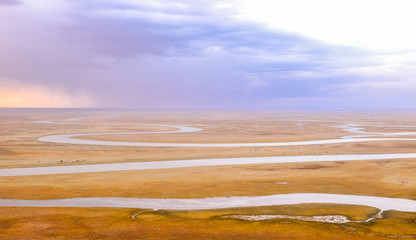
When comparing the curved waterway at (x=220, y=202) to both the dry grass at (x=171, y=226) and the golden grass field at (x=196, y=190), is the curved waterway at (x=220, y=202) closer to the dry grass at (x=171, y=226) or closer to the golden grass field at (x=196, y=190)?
the golden grass field at (x=196, y=190)

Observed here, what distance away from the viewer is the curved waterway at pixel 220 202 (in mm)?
30047

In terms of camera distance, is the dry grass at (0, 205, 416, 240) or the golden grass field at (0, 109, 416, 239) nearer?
the dry grass at (0, 205, 416, 240)

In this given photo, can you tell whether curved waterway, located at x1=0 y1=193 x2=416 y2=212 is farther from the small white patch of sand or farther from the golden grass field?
the small white patch of sand

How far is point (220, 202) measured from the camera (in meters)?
31.4

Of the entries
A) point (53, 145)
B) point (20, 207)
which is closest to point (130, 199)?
point (20, 207)

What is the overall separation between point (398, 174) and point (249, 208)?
23066mm

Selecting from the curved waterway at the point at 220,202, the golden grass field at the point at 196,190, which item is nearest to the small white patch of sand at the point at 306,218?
the golden grass field at the point at 196,190

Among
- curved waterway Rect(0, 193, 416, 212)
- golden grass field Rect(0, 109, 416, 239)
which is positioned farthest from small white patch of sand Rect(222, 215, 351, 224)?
curved waterway Rect(0, 193, 416, 212)

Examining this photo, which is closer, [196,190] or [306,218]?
[306,218]

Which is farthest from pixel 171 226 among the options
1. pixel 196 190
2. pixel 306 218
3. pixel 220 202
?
pixel 196 190

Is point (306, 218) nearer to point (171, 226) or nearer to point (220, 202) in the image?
point (220, 202)

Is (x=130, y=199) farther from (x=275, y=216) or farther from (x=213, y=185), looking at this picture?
(x=275, y=216)

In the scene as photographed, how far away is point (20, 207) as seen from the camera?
29188mm

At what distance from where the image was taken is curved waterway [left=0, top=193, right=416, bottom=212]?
30047 mm
